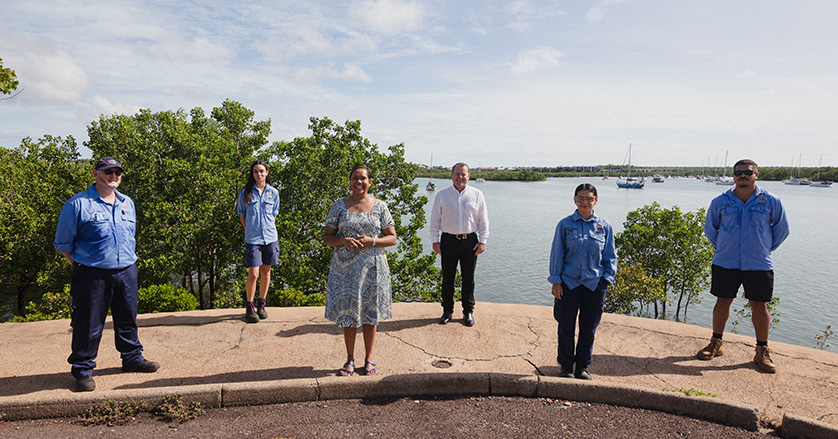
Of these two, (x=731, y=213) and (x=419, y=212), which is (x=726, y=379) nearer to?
(x=731, y=213)

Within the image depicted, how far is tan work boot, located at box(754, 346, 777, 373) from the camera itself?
4.71 metres

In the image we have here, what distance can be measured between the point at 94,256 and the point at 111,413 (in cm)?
134

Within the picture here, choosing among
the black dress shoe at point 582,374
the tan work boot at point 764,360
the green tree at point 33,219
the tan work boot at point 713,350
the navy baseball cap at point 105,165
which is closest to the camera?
the navy baseball cap at point 105,165

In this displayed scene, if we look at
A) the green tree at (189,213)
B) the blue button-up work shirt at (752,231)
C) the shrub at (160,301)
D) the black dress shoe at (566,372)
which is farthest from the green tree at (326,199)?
the blue button-up work shirt at (752,231)

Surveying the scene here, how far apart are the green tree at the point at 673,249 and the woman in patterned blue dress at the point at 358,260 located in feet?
40.8

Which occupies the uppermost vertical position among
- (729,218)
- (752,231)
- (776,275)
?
(729,218)

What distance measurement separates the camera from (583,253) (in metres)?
4.31

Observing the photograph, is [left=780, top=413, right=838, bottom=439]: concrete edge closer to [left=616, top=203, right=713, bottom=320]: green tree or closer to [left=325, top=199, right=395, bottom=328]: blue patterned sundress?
[left=325, top=199, right=395, bottom=328]: blue patterned sundress

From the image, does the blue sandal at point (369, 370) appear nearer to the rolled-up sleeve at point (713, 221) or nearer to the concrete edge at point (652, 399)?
Answer: the concrete edge at point (652, 399)

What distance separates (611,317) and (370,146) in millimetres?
9409

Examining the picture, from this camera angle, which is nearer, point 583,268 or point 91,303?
point 91,303

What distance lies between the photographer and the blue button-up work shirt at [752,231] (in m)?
4.79

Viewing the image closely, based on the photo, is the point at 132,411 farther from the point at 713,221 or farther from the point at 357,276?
the point at 713,221

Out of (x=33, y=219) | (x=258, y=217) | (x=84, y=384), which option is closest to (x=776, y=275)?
(x=258, y=217)
